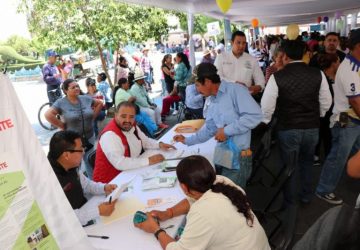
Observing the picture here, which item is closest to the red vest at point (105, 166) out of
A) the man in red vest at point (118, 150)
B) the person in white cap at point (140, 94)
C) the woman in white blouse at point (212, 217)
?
the man in red vest at point (118, 150)

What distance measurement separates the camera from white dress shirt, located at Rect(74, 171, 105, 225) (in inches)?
72.5

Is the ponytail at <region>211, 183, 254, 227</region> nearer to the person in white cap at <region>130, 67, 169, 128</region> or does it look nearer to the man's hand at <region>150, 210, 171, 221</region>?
the man's hand at <region>150, 210, 171, 221</region>

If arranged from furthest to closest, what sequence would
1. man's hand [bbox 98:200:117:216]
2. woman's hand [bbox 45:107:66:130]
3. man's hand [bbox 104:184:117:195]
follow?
woman's hand [bbox 45:107:66:130], man's hand [bbox 104:184:117:195], man's hand [bbox 98:200:117:216]

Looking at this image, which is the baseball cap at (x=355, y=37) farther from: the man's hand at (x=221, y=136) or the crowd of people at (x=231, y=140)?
the man's hand at (x=221, y=136)

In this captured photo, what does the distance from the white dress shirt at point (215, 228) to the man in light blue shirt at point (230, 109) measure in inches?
34.1

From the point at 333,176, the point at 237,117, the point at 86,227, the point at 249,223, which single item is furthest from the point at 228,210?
the point at 333,176

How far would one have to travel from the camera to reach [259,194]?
260 centimetres

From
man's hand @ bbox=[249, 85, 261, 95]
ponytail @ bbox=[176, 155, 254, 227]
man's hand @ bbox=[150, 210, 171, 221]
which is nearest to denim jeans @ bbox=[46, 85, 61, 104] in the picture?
man's hand @ bbox=[249, 85, 261, 95]

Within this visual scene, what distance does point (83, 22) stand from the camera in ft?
18.2

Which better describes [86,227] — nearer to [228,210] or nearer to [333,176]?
[228,210]

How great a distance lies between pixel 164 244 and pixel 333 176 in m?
2.09

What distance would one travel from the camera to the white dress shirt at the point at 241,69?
3.94 metres

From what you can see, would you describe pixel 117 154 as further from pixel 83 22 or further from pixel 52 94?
pixel 52 94

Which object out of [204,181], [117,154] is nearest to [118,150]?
[117,154]
